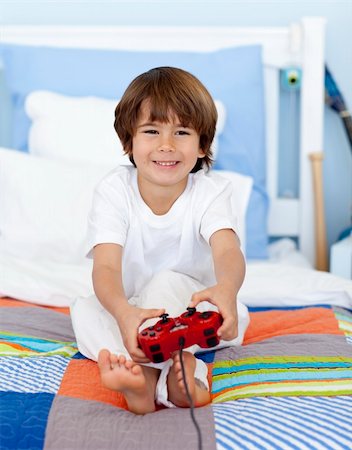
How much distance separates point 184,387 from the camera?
935 mm

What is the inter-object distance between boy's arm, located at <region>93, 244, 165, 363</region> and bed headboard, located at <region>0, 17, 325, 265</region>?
1.25 meters

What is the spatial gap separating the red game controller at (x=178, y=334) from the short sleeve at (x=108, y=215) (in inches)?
11.9

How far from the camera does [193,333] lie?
36.5 inches

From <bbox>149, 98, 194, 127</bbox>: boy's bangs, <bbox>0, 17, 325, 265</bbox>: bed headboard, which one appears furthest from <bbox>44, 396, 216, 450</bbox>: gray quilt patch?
<bbox>0, 17, 325, 265</bbox>: bed headboard

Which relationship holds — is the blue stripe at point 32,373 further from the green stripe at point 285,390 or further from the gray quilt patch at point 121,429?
the green stripe at point 285,390

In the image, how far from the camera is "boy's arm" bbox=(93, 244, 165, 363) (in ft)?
3.16

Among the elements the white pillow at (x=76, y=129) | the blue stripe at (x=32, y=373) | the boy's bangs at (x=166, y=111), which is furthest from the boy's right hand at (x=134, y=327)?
the white pillow at (x=76, y=129)

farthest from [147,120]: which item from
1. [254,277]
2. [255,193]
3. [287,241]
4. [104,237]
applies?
[287,241]

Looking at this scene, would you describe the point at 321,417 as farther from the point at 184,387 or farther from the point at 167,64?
the point at 167,64

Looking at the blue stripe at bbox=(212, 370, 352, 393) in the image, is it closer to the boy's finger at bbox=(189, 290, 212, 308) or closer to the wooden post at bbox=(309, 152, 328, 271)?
the boy's finger at bbox=(189, 290, 212, 308)

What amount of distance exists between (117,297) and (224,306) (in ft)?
0.61

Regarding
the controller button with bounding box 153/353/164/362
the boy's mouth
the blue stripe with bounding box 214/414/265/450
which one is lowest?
the blue stripe with bounding box 214/414/265/450

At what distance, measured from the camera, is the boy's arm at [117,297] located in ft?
3.16

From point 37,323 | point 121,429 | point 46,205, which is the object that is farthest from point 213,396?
point 46,205
